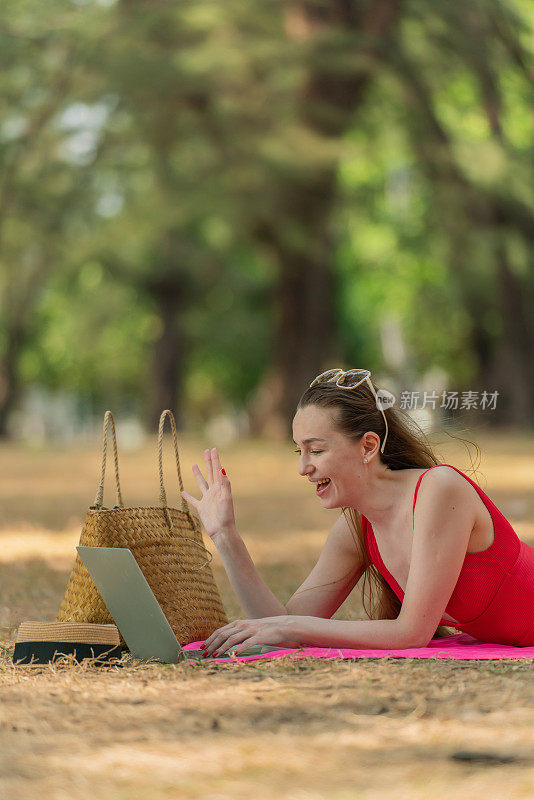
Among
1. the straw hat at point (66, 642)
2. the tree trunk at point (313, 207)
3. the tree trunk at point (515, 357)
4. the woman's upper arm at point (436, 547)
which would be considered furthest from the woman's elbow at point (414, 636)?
the tree trunk at point (515, 357)

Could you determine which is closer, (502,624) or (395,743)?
(395,743)

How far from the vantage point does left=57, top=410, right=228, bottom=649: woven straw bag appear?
3547mm

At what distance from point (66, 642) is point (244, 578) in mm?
593

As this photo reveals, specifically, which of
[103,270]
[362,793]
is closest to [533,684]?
[362,793]

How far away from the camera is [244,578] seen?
350 centimetres

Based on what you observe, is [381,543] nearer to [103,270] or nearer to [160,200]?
[160,200]

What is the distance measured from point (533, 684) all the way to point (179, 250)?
67.1ft

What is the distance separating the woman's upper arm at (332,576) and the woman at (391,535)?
0.22ft

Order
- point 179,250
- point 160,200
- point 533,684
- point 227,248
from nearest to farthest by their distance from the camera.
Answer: point 533,684
point 160,200
point 227,248
point 179,250

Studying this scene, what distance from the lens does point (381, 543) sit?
3.48 meters

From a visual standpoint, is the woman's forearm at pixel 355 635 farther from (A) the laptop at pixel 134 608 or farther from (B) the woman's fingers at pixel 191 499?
(B) the woman's fingers at pixel 191 499

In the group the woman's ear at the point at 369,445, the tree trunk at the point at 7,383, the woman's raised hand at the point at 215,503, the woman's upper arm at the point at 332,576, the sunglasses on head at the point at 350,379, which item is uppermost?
the tree trunk at the point at 7,383

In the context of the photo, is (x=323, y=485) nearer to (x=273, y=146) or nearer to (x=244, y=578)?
(x=244, y=578)

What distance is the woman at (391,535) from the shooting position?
315 centimetres
